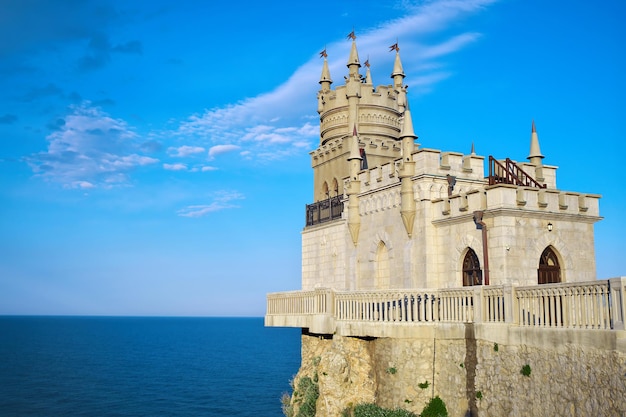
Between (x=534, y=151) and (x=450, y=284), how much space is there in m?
8.44

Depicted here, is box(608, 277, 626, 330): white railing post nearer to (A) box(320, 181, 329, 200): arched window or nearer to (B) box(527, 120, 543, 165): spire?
(B) box(527, 120, 543, 165): spire

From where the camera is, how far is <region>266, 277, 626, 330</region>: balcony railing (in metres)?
13.6

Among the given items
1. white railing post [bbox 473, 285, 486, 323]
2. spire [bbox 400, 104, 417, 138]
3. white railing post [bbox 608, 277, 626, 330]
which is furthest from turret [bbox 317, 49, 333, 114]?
white railing post [bbox 608, 277, 626, 330]

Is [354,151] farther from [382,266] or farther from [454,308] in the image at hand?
[454,308]

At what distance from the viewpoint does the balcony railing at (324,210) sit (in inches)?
1206

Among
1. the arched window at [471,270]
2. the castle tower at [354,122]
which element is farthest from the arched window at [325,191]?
the arched window at [471,270]

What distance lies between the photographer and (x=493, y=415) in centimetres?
1669

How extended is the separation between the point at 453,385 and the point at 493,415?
1768 millimetres

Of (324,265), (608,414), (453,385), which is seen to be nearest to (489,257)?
(453,385)

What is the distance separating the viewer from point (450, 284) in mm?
22328

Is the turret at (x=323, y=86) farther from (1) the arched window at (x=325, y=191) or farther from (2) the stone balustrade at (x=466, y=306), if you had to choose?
(2) the stone balustrade at (x=466, y=306)

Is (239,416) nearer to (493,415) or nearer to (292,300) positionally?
(292,300)

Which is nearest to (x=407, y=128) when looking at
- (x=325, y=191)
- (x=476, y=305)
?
(x=476, y=305)

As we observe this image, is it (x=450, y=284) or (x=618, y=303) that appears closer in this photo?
A: (x=618, y=303)
